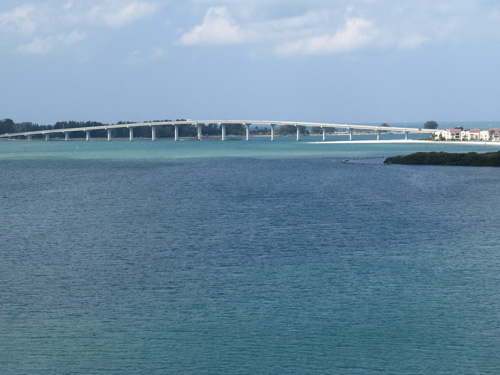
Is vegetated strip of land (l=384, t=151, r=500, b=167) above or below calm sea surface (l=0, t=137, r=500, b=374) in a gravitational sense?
above

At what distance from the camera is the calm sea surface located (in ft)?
72.3

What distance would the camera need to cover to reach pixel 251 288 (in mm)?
29719

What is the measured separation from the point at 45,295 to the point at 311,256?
1349 cm

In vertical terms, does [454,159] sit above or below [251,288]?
above

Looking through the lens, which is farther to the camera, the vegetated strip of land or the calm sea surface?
the vegetated strip of land

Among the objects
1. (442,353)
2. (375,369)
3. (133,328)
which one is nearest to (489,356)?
(442,353)

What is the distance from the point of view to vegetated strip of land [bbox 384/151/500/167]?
351 feet

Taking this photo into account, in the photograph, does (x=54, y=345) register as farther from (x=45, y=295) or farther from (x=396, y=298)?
(x=396, y=298)

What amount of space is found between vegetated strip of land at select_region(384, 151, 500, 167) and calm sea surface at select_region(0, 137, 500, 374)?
49.3 metres

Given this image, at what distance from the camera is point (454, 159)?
110812mm

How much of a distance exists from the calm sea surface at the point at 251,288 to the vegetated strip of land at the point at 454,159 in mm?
49330

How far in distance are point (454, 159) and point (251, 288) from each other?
287ft

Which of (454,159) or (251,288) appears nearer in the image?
(251,288)

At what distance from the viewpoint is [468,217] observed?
50875 mm
